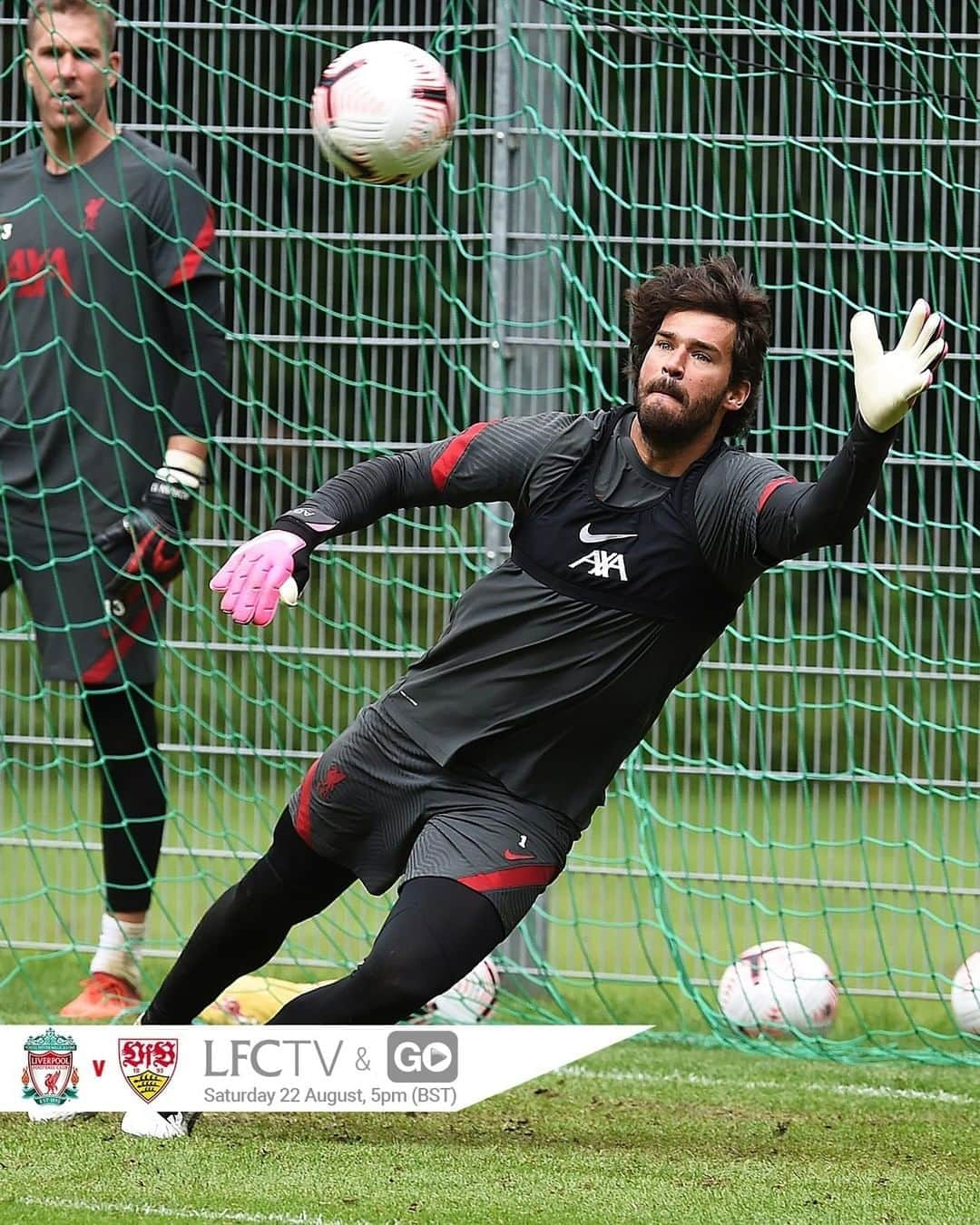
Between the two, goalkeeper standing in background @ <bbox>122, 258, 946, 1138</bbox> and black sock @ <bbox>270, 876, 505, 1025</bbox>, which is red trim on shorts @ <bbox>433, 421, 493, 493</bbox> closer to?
goalkeeper standing in background @ <bbox>122, 258, 946, 1138</bbox>

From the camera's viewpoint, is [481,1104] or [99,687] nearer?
[481,1104]

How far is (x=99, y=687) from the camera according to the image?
5113mm

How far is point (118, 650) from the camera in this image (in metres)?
5.08

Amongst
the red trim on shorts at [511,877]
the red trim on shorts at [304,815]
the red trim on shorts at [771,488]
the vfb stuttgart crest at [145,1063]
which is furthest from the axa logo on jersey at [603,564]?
the vfb stuttgart crest at [145,1063]

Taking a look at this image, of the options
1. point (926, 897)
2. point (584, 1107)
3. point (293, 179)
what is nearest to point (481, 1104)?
point (584, 1107)

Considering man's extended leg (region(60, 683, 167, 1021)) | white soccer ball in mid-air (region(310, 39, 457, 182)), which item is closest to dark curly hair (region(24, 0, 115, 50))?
white soccer ball in mid-air (region(310, 39, 457, 182))

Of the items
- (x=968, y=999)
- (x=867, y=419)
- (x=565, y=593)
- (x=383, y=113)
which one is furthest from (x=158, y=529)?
(x=968, y=999)

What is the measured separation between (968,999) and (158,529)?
2371mm

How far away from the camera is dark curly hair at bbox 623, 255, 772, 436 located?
3748 millimetres

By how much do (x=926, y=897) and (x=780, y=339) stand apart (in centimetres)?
170

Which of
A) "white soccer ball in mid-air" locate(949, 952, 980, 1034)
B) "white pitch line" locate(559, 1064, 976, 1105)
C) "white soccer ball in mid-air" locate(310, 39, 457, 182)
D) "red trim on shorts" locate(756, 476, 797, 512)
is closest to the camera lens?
"red trim on shorts" locate(756, 476, 797, 512)

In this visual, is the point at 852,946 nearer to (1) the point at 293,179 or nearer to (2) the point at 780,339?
(2) the point at 780,339

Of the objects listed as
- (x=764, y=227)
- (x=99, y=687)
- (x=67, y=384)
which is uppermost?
(x=764, y=227)

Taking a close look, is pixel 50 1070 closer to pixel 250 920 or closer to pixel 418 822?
pixel 250 920
